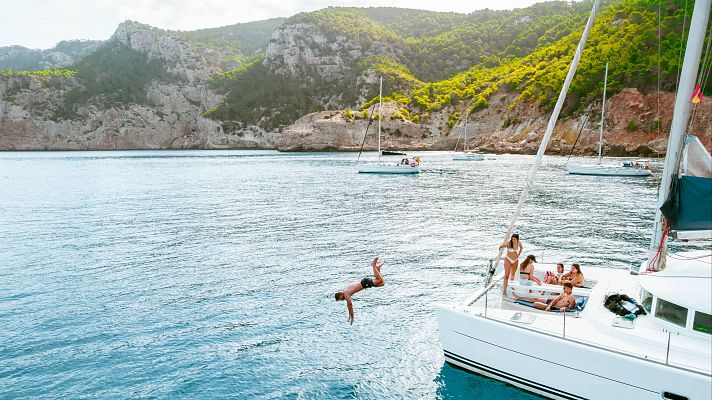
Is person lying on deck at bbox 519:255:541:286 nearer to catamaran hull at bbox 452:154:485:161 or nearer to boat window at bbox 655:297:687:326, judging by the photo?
boat window at bbox 655:297:687:326

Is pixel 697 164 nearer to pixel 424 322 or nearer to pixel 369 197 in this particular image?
pixel 424 322

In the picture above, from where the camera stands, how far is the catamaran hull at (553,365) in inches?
366

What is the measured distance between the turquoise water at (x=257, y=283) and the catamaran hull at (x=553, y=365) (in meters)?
0.96

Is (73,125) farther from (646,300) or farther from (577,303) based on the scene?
(646,300)

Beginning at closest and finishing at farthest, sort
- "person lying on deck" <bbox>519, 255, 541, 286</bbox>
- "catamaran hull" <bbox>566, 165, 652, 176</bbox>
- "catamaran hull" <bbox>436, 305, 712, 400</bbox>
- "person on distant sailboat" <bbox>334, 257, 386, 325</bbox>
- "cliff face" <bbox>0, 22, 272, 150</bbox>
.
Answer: "catamaran hull" <bbox>436, 305, 712, 400</bbox> → "person on distant sailboat" <bbox>334, 257, 386, 325</bbox> → "person lying on deck" <bbox>519, 255, 541, 286</bbox> → "catamaran hull" <bbox>566, 165, 652, 176</bbox> → "cliff face" <bbox>0, 22, 272, 150</bbox>

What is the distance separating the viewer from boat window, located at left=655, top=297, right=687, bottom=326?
1027 centimetres

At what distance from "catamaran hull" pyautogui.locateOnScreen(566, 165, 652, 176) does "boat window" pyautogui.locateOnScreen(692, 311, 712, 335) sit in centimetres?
6458

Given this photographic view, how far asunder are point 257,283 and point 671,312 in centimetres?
1600

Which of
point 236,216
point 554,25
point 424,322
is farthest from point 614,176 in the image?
point 554,25

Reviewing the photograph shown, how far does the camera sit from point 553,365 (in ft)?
34.8

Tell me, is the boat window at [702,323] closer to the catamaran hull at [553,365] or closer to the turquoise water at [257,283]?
the catamaran hull at [553,365]

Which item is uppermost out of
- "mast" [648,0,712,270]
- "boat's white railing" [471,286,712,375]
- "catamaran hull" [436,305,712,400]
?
"mast" [648,0,712,270]

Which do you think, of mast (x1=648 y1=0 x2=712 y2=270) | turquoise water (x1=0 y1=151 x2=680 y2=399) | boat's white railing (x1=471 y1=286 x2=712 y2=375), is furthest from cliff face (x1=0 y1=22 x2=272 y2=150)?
mast (x1=648 y1=0 x2=712 y2=270)

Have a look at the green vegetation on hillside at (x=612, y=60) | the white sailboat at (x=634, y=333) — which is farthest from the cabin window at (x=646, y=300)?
the green vegetation on hillside at (x=612, y=60)
